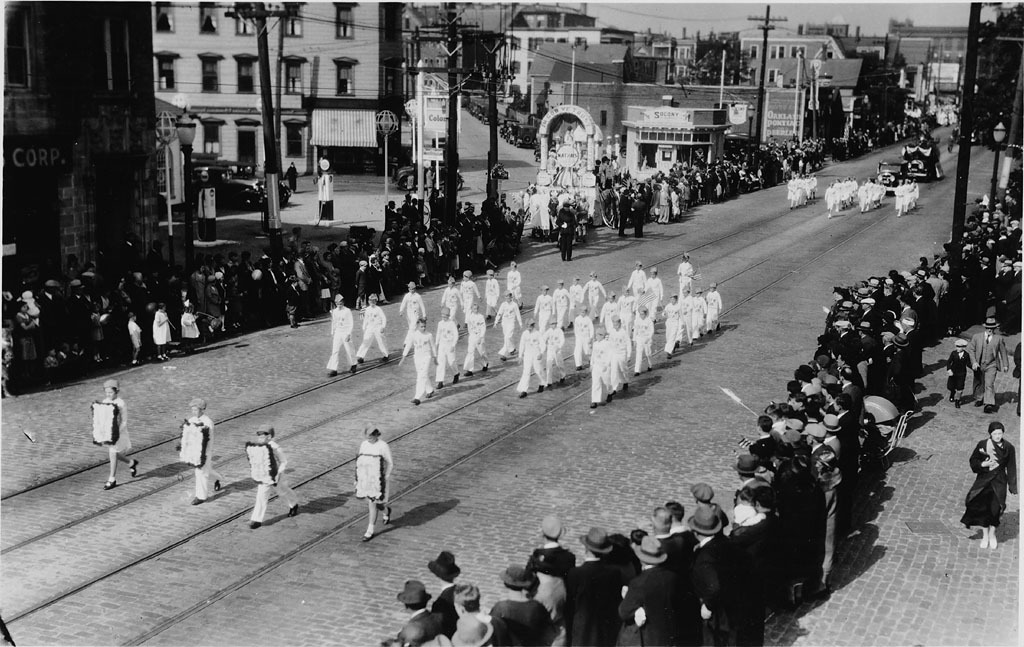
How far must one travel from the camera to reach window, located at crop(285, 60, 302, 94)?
55.6 m

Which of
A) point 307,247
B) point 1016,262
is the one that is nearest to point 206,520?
point 307,247

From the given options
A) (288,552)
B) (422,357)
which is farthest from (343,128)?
(288,552)

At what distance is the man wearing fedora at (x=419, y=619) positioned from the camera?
26.5ft

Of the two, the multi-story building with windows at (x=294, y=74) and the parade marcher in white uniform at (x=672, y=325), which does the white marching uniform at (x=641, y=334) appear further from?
the multi-story building with windows at (x=294, y=74)

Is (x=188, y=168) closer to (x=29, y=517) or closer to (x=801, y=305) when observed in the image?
(x=29, y=517)

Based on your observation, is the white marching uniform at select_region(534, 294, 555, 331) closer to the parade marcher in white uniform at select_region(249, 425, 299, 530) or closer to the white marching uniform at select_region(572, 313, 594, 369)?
the white marching uniform at select_region(572, 313, 594, 369)

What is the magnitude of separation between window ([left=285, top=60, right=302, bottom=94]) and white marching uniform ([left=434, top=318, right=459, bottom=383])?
127 feet

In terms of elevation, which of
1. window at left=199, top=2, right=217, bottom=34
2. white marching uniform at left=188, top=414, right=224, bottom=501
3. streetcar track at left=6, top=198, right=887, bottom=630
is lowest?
streetcar track at left=6, top=198, right=887, bottom=630

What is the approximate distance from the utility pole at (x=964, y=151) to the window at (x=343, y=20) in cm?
3399

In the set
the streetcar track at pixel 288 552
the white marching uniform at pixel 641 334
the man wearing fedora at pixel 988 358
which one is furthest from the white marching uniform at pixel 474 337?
the man wearing fedora at pixel 988 358

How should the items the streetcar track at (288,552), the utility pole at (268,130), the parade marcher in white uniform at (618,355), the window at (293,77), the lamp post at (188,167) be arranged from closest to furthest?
the streetcar track at (288,552), the parade marcher in white uniform at (618,355), the lamp post at (188,167), the utility pole at (268,130), the window at (293,77)

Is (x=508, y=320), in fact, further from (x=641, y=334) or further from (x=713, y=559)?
(x=713, y=559)

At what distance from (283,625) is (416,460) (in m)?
5.41

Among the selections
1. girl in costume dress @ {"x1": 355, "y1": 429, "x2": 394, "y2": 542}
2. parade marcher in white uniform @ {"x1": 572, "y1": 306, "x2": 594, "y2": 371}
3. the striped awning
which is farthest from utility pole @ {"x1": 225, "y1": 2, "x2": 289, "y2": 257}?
the striped awning
